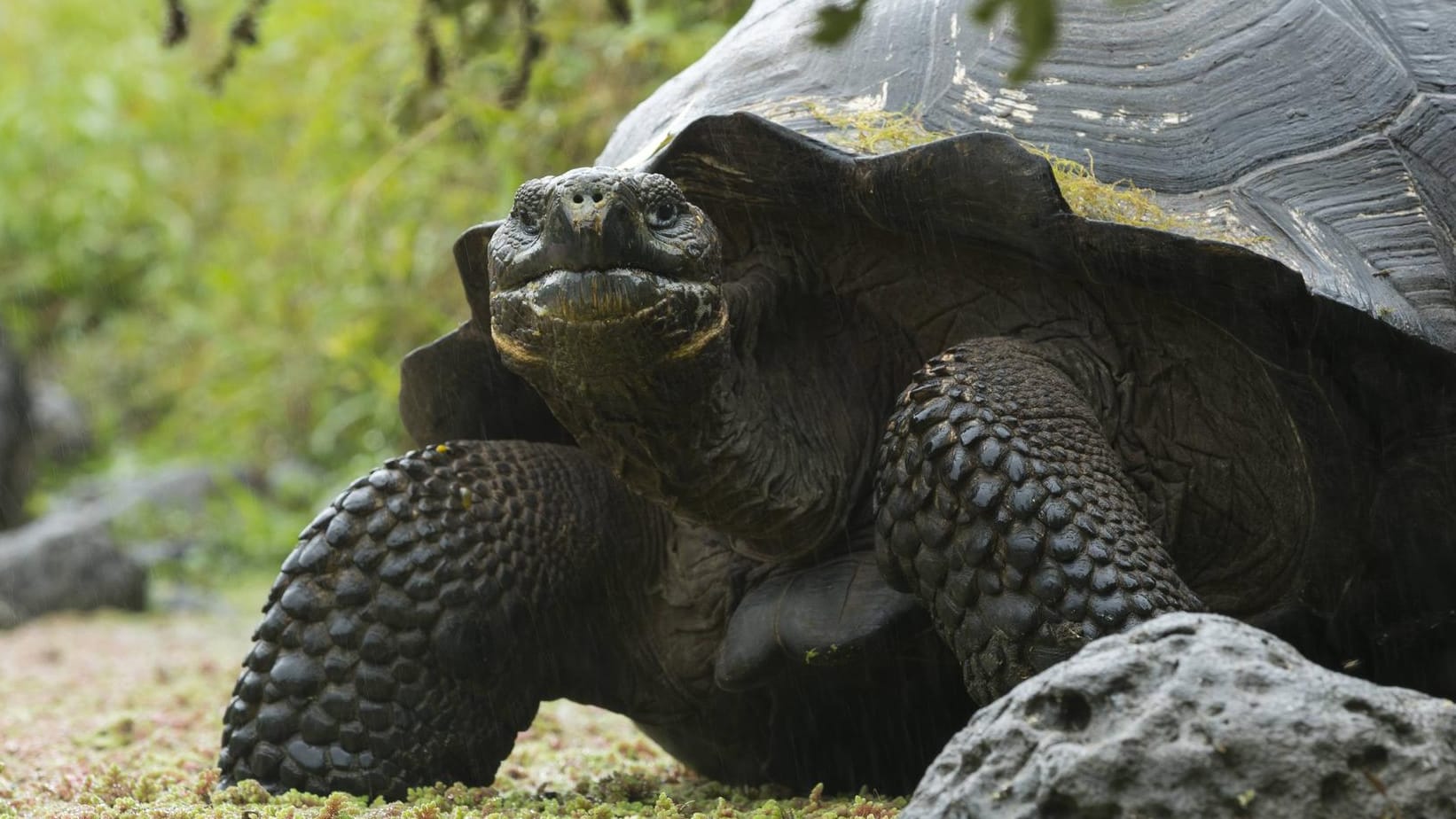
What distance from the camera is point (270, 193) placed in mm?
13672

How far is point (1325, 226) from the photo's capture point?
298 cm

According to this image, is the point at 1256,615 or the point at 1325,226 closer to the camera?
the point at 1325,226

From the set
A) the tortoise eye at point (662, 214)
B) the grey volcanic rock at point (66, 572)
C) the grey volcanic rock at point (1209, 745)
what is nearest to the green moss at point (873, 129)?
the tortoise eye at point (662, 214)

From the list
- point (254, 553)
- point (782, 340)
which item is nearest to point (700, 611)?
point (782, 340)

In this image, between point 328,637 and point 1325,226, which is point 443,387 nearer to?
point 328,637

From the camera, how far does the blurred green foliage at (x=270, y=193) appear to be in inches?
299

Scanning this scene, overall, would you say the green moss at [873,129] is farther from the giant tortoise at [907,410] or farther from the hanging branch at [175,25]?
the hanging branch at [175,25]

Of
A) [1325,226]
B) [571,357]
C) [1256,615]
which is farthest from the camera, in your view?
[1256,615]

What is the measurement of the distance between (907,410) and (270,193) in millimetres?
11880

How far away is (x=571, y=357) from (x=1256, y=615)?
152 cm

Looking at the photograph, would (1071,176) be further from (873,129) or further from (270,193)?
(270,193)

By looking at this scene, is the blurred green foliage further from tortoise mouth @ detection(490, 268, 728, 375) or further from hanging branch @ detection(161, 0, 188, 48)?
tortoise mouth @ detection(490, 268, 728, 375)

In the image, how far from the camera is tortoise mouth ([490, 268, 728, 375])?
254 centimetres

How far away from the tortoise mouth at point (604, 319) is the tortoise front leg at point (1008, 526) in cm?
42
